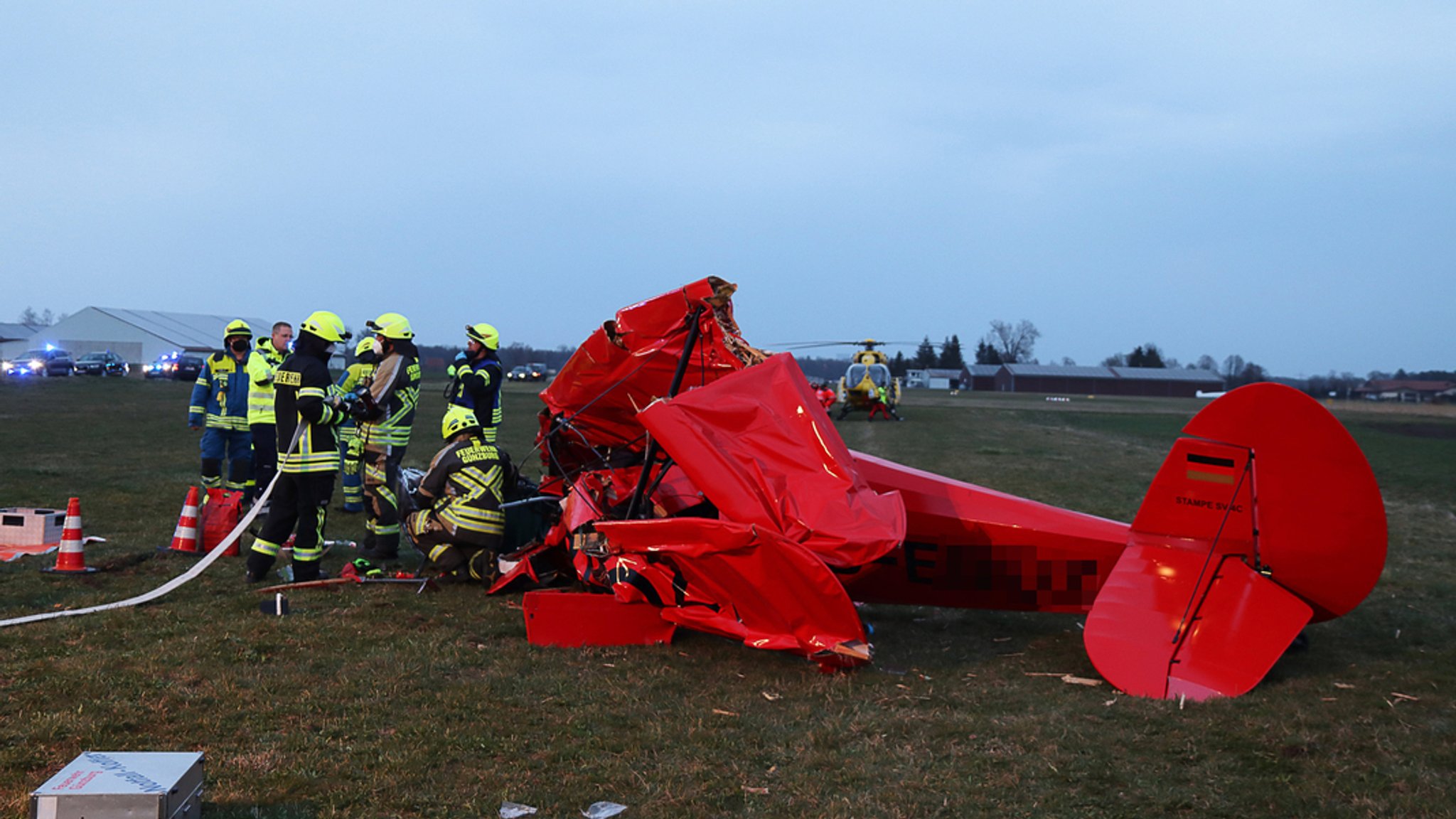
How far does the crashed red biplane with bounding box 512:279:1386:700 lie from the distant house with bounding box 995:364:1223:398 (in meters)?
96.0

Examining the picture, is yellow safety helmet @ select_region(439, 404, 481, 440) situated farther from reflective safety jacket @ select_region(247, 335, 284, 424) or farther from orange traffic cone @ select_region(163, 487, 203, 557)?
orange traffic cone @ select_region(163, 487, 203, 557)

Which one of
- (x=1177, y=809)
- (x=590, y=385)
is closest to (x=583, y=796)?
(x=1177, y=809)

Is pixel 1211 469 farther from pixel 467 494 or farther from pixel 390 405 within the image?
pixel 390 405

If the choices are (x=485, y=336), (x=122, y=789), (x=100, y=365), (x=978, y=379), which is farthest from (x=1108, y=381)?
(x=122, y=789)

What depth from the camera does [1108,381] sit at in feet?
350

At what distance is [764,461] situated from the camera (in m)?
5.43

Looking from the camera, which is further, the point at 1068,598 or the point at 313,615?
the point at 313,615

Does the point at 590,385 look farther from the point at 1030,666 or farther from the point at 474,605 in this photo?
the point at 1030,666

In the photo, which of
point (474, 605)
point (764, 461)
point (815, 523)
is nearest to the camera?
point (815, 523)

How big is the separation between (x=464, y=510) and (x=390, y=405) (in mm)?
1891

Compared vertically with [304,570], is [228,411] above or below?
above

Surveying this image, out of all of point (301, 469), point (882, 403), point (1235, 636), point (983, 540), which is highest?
point (882, 403)

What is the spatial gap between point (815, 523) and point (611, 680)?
1.43 metres

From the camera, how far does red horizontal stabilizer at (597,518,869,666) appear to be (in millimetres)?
4941
